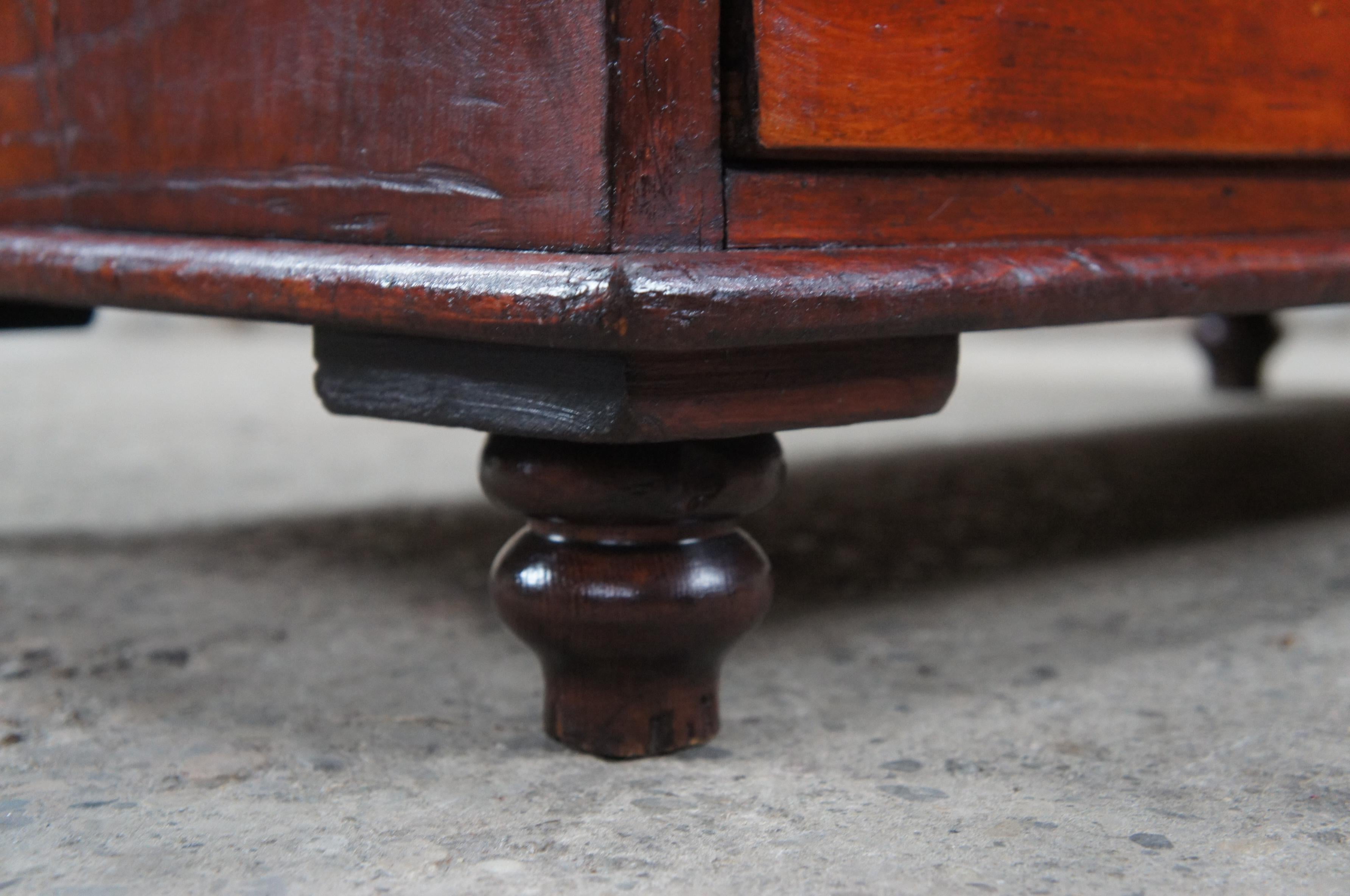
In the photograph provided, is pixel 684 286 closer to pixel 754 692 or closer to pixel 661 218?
pixel 661 218

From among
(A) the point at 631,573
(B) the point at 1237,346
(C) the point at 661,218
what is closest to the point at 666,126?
(C) the point at 661,218

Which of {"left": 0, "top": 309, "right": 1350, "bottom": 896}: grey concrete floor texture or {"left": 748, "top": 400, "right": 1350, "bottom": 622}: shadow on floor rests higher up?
{"left": 0, "top": 309, "right": 1350, "bottom": 896}: grey concrete floor texture

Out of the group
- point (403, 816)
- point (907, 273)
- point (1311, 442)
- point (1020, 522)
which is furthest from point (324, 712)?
point (1311, 442)

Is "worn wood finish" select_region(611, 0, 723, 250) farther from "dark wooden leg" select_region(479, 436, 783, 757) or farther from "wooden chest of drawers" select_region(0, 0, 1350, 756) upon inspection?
"dark wooden leg" select_region(479, 436, 783, 757)

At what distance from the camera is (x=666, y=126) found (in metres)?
0.57

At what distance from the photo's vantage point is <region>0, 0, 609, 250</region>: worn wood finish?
57 centimetres

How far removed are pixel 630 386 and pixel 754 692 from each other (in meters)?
0.29

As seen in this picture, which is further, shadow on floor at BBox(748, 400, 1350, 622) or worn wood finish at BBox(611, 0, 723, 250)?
shadow on floor at BBox(748, 400, 1350, 622)

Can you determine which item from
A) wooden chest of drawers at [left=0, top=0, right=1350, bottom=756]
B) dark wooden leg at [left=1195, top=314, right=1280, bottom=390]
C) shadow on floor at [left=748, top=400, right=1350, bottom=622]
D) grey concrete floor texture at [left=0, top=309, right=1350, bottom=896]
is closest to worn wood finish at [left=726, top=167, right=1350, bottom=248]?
wooden chest of drawers at [left=0, top=0, right=1350, bottom=756]

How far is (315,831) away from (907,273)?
0.36 meters

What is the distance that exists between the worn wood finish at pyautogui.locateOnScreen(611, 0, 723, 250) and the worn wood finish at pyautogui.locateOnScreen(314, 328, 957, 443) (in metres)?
0.06

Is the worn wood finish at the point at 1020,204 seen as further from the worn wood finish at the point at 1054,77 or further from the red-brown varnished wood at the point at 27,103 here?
the red-brown varnished wood at the point at 27,103

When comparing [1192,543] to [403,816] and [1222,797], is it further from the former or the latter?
[403,816]

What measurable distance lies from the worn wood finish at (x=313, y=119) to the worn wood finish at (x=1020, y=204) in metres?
0.09
